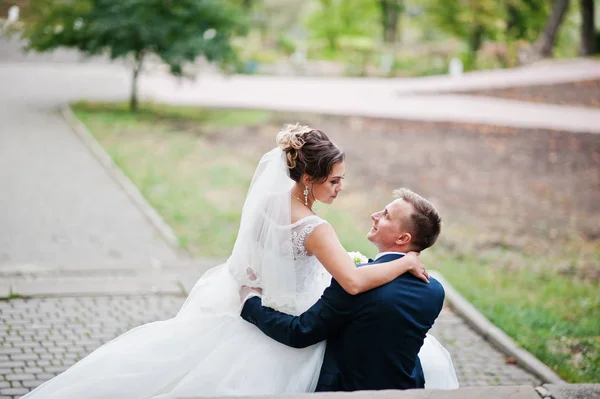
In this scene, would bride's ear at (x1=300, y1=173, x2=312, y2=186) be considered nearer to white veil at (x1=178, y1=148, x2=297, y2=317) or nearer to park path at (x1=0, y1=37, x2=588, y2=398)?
white veil at (x1=178, y1=148, x2=297, y2=317)

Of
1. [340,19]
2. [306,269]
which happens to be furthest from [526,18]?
[306,269]

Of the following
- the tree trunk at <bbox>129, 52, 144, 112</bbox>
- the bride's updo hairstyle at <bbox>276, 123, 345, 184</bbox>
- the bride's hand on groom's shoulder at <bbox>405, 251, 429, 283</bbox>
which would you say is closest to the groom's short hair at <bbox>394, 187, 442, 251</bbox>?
the bride's hand on groom's shoulder at <bbox>405, 251, 429, 283</bbox>

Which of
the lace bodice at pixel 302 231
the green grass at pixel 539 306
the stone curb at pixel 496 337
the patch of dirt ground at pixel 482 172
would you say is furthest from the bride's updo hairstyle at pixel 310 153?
the patch of dirt ground at pixel 482 172

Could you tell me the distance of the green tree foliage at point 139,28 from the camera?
61.5 ft

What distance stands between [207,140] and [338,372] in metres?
13.5

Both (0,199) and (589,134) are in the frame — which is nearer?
(0,199)

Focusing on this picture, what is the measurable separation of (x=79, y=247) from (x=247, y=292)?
5.43 metres

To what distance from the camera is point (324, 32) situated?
1967 inches

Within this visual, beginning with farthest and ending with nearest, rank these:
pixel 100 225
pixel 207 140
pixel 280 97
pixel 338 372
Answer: pixel 280 97 → pixel 207 140 → pixel 100 225 → pixel 338 372

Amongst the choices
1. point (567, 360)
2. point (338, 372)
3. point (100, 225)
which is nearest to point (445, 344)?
point (567, 360)

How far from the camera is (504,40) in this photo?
43375 mm

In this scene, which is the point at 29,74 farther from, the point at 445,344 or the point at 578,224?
the point at 445,344

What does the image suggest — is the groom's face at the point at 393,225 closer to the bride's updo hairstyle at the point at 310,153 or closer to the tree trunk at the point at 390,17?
the bride's updo hairstyle at the point at 310,153

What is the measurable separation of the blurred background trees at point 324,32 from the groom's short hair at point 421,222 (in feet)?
52.2
